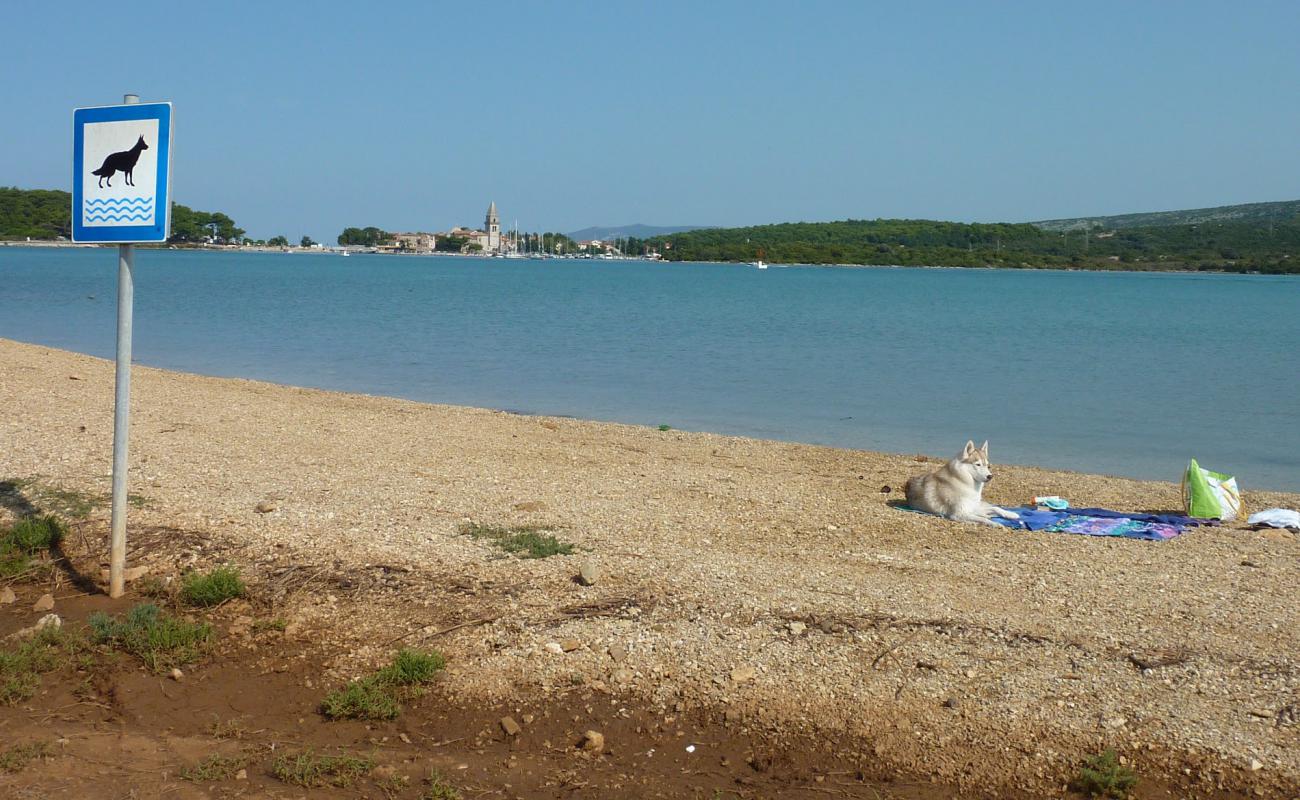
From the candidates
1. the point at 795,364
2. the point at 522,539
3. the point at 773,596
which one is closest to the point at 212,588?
the point at 522,539

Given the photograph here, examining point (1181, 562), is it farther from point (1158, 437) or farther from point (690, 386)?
point (690, 386)

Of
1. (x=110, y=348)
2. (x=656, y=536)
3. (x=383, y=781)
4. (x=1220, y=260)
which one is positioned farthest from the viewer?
(x=1220, y=260)

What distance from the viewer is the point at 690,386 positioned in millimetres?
25406

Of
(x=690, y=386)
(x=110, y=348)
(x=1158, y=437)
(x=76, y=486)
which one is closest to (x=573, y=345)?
(x=690, y=386)

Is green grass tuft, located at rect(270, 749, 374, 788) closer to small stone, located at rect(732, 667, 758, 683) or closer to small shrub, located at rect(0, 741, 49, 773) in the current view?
small shrub, located at rect(0, 741, 49, 773)

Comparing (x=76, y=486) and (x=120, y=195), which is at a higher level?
(x=120, y=195)

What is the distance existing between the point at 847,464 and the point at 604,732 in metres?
8.94

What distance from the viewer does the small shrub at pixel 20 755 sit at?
14.9 ft

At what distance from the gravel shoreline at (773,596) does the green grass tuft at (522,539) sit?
0.17m

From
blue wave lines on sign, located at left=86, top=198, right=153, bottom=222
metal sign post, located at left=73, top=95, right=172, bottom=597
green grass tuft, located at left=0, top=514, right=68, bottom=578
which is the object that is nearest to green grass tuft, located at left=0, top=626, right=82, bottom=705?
metal sign post, located at left=73, top=95, right=172, bottom=597

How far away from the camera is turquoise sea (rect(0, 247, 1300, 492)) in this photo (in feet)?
65.1

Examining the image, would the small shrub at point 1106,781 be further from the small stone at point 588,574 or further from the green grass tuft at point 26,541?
the green grass tuft at point 26,541

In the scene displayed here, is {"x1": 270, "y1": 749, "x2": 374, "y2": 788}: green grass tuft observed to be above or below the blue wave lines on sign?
below

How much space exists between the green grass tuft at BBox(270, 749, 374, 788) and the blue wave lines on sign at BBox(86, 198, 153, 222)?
9.81ft
